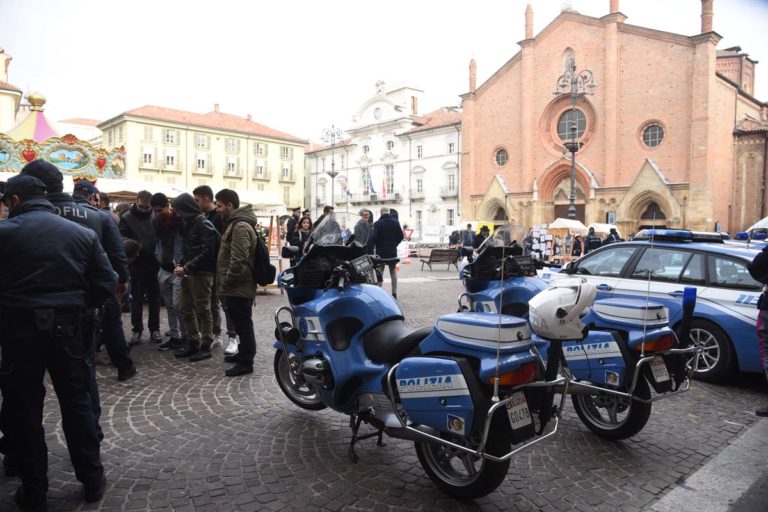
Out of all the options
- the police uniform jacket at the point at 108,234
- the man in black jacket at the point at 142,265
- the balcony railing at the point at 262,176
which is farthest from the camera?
the balcony railing at the point at 262,176

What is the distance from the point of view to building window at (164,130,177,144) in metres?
56.2

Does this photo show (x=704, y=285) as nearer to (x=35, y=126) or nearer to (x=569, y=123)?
(x=35, y=126)

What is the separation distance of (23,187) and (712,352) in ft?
21.4

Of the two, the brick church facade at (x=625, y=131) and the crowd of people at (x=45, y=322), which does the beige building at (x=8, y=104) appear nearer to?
the crowd of people at (x=45, y=322)

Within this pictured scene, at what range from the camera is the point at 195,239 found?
615 cm

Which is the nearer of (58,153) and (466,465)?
(466,465)

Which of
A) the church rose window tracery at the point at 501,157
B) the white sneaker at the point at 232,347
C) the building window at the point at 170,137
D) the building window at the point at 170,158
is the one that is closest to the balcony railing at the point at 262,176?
the building window at the point at 170,158

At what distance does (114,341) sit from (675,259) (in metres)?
6.43

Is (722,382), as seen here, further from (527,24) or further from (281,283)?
(527,24)

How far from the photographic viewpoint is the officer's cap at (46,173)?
3537 mm

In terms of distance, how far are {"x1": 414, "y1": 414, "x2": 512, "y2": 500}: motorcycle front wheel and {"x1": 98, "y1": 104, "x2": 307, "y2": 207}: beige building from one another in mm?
50422

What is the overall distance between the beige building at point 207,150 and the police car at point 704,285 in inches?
1892

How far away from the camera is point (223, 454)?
3.73 metres

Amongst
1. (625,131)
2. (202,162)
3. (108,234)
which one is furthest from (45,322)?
(202,162)
